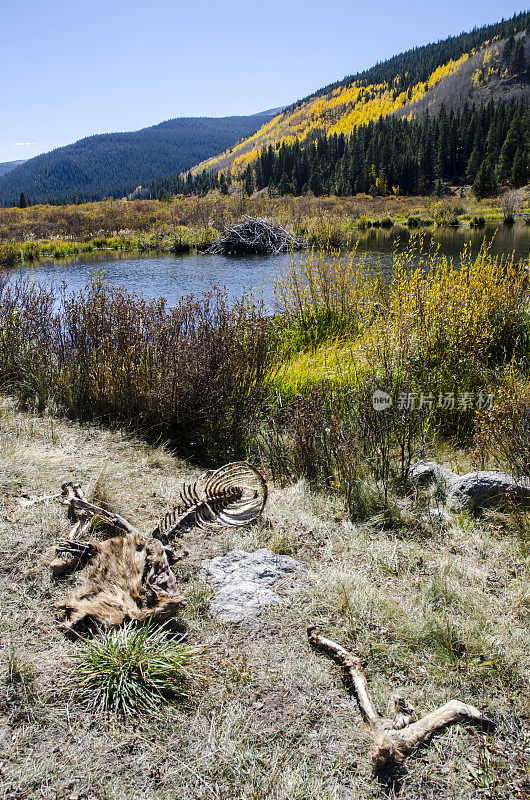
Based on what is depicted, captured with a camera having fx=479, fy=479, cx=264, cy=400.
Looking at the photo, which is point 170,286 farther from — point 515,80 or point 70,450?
point 515,80

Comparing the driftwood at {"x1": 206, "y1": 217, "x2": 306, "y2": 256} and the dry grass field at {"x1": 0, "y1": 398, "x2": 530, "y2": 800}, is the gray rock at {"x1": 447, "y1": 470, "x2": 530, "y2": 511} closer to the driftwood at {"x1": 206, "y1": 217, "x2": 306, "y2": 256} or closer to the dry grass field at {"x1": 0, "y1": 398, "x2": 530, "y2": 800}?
the dry grass field at {"x1": 0, "y1": 398, "x2": 530, "y2": 800}

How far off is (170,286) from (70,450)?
12.0 m

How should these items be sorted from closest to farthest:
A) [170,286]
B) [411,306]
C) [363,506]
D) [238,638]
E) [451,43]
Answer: [238,638] → [363,506] → [411,306] → [170,286] → [451,43]

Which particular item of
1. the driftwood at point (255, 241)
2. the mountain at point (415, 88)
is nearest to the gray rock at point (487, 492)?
the driftwood at point (255, 241)

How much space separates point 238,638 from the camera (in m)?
2.30

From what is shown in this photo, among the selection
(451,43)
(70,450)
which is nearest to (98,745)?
(70,450)

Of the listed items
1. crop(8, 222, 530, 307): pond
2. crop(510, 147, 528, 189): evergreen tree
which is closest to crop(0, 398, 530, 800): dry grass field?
crop(8, 222, 530, 307): pond

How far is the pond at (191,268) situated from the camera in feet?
48.9

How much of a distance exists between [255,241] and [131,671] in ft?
79.1

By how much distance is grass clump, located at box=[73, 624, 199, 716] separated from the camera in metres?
1.90

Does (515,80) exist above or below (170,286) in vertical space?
above

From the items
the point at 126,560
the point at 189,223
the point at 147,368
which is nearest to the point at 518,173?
the point at 189,223

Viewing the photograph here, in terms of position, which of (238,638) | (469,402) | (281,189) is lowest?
(469,402)

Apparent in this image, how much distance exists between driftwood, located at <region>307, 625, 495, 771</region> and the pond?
10804mm
